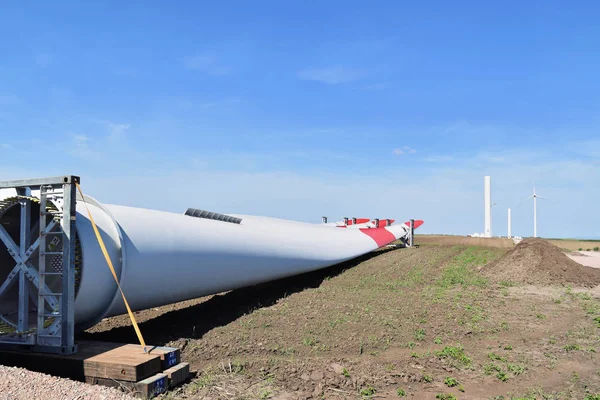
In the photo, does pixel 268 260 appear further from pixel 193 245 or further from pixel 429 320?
pixel 429 320

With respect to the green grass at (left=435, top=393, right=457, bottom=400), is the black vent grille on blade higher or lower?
higher

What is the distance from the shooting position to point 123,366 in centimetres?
639

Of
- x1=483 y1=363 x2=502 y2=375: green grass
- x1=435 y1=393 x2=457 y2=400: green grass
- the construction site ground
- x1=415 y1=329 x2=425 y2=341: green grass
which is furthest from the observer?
x1=415 y1=329 x2=425 y2=341: green grass

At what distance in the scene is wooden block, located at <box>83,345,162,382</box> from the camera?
250 inches

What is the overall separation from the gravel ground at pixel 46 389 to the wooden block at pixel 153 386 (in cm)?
27

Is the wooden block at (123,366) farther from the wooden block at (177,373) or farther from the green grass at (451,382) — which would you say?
the green grass at (451,382)

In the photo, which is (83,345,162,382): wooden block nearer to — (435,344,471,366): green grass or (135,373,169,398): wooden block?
(135,373,169,398): wooden block

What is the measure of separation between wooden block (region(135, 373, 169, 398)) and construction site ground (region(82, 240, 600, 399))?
0.16m

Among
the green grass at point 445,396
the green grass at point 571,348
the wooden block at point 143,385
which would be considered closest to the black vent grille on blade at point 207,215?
the wooden block at point 143,385

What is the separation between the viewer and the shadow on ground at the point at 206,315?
9.24m

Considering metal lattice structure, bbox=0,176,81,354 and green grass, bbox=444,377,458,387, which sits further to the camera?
green grass, bbox=444,377,458,387

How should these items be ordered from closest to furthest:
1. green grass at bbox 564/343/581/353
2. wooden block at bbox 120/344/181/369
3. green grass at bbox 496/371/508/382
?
1. wooden block at bbox 120/344/181/369
2. green grass at bbox 496/371/508/382
3. green grass at bbox 564/343/581/353

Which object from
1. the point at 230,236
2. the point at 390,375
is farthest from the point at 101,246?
the point at 390,375

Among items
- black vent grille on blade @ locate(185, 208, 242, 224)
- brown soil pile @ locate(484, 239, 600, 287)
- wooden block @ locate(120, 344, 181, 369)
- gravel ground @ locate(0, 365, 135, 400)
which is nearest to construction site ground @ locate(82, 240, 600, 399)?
brown soil pile @ locate(484, 239, 600, 287)
